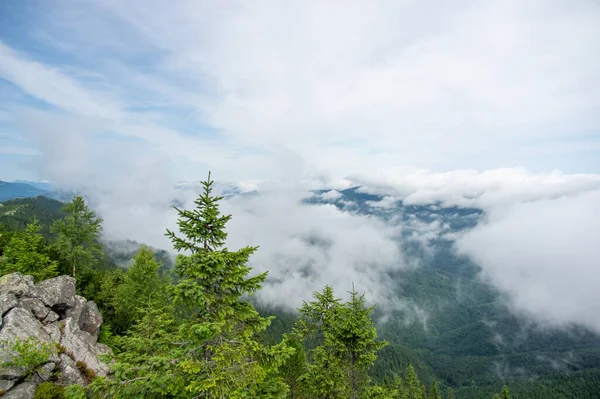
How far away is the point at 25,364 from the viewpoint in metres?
16.1

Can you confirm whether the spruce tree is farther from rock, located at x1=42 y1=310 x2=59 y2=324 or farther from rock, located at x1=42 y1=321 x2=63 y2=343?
rock, located at x1=42 y1=321 x2=63 y2=343

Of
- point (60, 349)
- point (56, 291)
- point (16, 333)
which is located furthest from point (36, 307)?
point (16, 333)

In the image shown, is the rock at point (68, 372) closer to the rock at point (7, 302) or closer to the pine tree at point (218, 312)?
the rock at point (7, 302)

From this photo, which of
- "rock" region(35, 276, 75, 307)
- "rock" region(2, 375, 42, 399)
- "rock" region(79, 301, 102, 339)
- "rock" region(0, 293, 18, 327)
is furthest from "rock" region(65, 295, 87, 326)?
"rock" region(2, 375, 42, 399)

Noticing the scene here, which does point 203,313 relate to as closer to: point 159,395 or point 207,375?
point 207,375

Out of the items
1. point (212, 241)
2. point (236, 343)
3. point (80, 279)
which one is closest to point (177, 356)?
point (236, 343)

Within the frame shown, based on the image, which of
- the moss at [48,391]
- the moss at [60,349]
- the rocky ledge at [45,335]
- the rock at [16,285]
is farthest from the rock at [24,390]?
the rock at [16,285]

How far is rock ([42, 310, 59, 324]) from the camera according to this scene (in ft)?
76.6

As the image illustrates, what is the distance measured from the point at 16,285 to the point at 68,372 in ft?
35.6

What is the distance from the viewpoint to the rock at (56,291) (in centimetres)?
2511

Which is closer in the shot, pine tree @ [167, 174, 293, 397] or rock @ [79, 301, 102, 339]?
pine tree @ [167, 174, 293, 397]

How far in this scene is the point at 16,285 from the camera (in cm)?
2370

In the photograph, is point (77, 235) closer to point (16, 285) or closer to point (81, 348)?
point (16, 285)

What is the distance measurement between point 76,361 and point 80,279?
2386cm
